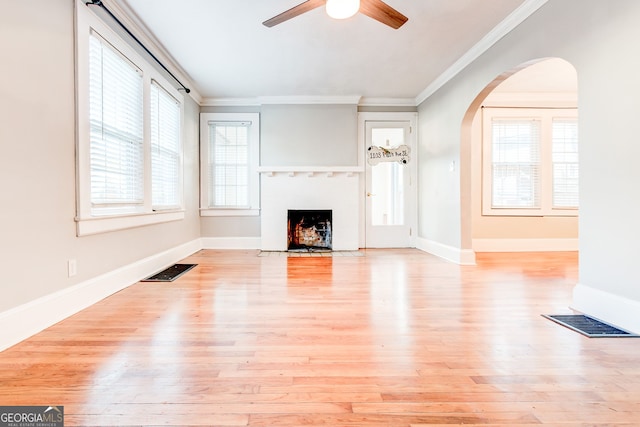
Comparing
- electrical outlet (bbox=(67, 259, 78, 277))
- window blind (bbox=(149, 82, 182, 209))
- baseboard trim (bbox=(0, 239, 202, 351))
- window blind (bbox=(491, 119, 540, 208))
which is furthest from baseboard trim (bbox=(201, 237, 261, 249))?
window blind (bbox=(491, 119, 540, 208))

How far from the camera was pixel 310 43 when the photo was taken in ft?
11.3

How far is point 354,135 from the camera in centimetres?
537

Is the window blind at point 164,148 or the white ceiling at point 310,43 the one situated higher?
the white ceiling at point 310,43

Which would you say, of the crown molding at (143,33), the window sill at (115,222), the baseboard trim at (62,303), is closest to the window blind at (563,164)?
the crown molding at (143,33)

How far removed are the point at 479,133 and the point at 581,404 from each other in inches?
188

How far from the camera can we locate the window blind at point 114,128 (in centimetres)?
257

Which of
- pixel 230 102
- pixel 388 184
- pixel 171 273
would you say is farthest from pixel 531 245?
pixel 230 102

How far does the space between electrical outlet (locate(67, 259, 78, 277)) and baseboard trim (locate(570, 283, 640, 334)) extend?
3838 millimetres

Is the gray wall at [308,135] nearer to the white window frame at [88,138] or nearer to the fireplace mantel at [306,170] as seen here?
the fireplace mantel at [306,170]

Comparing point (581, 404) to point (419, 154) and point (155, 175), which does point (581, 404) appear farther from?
point (419, 154)

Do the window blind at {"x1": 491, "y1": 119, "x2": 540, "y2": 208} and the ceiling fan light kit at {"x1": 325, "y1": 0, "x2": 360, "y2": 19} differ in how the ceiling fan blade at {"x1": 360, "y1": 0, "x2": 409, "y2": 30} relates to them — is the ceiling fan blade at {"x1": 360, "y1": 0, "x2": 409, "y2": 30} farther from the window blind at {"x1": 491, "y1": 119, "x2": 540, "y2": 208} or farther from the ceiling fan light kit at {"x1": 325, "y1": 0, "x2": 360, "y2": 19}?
the window blind at {"x1": 491, "y1": 119, "x2": 540, "y2": 208}

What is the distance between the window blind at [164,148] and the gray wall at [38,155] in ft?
4.35

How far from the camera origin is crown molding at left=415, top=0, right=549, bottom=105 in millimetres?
2742

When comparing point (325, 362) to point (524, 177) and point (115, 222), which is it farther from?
point (524, 177)
